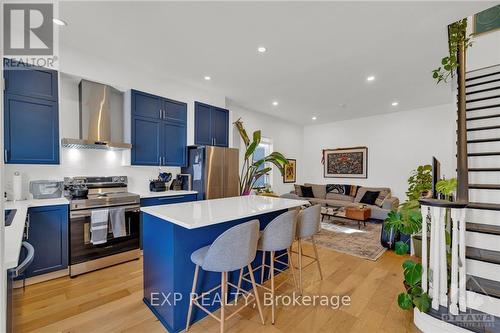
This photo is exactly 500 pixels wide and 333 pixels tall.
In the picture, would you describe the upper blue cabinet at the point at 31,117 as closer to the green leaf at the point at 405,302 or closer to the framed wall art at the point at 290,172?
the green leaf at the point at 405,302

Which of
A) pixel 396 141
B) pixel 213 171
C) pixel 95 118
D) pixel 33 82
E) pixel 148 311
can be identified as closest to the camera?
pixel 148 311

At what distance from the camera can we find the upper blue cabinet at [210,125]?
427 centimetres

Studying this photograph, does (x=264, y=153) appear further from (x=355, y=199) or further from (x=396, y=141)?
(x=396, y=141)

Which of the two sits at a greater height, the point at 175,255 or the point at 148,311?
the point at 175,255

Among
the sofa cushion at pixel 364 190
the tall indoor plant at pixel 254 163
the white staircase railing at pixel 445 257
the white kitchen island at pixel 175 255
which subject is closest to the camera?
the white staircase railing at pixel 445 257

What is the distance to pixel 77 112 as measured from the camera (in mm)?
3242

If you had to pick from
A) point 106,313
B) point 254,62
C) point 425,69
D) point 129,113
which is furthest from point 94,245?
point 425,69

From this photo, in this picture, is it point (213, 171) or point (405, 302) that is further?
point (213, 171)

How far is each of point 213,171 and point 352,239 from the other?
2862 millimetres

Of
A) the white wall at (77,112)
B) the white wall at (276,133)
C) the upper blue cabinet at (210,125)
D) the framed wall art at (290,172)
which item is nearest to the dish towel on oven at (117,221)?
the white wall at (77,112)

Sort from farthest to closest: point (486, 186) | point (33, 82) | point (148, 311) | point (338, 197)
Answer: point (338, 197) → point (33, 82) → point (486, 186) → point (148, 311)

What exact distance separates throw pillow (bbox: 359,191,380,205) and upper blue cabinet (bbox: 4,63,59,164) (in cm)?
628

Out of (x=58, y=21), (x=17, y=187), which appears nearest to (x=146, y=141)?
(x=17, y=187)

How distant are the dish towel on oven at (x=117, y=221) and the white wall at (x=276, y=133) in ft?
10.0
